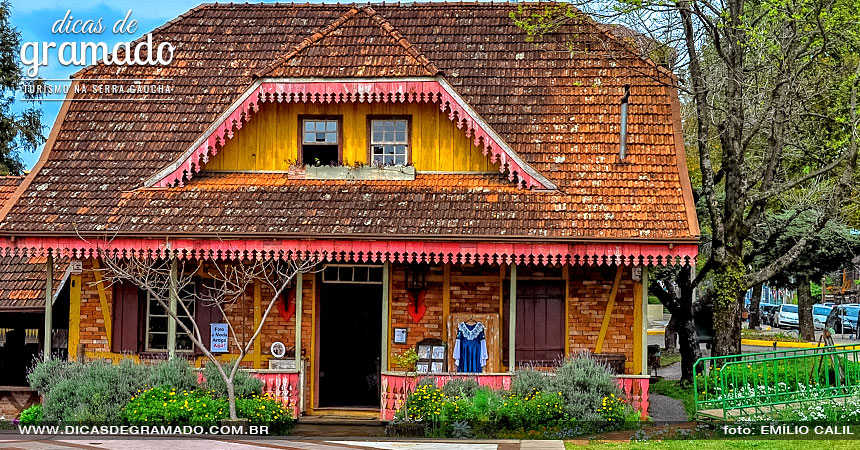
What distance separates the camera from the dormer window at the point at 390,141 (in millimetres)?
19703

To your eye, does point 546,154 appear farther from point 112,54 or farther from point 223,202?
point 112,54

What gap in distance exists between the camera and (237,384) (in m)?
17.2

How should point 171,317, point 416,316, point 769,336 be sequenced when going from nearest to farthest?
point 171,317 < point 416,316 < point 769,336

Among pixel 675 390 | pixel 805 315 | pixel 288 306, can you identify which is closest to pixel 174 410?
pixel 288 306

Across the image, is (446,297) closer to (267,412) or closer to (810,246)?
(267,412)

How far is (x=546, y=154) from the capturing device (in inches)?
750

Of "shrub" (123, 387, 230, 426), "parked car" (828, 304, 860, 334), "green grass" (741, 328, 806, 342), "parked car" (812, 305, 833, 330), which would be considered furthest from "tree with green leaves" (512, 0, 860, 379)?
"parked car" (812, 305, 833, 330)

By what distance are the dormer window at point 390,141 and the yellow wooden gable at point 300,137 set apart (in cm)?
9

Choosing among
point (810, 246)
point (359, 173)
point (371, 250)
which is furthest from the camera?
point (810, 246)

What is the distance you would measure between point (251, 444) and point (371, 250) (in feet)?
12.5

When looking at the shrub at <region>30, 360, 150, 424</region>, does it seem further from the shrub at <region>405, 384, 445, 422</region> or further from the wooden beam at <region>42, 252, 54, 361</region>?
the shrub at <region>405, 384, 445, 422</region>

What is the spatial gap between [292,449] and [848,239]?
23.9 metres

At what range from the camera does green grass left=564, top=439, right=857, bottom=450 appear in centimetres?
1434

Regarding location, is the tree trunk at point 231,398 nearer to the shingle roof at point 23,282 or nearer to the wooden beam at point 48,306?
the wooden beam at point 48,306
